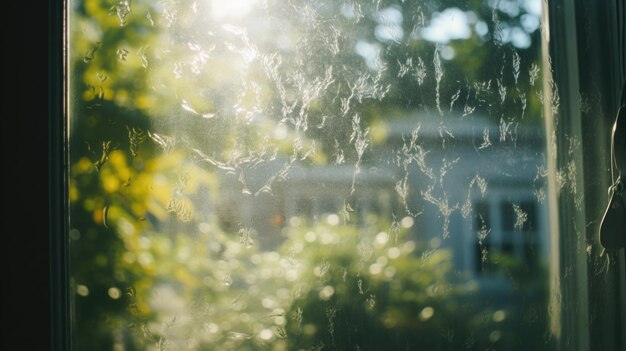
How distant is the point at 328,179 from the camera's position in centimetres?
99

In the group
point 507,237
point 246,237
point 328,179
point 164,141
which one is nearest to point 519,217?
point 507,237

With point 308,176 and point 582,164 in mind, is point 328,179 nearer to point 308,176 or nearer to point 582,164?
point 308,176

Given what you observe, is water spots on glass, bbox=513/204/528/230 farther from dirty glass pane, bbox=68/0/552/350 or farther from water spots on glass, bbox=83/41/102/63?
water spots on glass, bbox=83/41/102/63

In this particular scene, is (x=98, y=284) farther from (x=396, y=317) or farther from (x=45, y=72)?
(x=396, y=317)

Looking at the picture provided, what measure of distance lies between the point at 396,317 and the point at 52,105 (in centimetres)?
68

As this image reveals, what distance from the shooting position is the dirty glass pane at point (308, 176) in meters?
0.91

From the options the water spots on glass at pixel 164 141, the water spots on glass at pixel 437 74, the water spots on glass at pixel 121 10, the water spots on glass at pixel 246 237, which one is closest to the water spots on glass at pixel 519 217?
the water spots on glass at pixel 437 74

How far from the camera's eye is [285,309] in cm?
96

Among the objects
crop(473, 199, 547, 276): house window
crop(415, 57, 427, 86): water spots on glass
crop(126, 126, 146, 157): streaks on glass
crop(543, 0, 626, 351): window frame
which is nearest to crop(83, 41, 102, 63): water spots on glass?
crop(126, 126, 146, 157): streaks on glass

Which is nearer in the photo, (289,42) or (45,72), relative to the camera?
(45,72)

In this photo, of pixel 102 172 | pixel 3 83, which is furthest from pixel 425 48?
pixel 3 83

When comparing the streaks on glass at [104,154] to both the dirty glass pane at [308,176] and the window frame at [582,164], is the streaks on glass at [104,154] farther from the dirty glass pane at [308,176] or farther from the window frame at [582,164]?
the window frame at [582,164]

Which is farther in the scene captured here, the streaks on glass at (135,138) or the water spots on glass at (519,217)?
the water spots on glass at (519,217)

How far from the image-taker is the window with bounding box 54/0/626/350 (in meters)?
0.91
